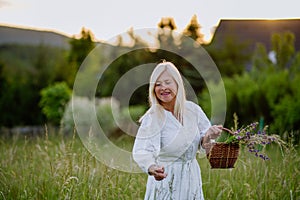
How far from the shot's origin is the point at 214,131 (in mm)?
2785

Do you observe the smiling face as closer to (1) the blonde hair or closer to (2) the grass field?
(1) the blonde hair

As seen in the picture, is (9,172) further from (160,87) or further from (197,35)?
(197,35)

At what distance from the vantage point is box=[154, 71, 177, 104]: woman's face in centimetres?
280

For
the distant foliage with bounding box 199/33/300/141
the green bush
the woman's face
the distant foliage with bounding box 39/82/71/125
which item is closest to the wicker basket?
the woman's face

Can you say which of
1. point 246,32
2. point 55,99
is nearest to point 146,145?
point 55,99

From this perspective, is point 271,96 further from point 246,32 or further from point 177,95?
point 246,32

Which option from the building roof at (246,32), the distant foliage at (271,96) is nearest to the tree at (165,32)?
the distant foliage at (271,96)

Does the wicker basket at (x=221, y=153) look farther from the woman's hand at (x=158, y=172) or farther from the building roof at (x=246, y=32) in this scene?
the building roof at (x=246, y=32)

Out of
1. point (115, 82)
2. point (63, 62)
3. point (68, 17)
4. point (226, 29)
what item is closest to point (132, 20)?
point (68, 17)

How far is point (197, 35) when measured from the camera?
38.0ft

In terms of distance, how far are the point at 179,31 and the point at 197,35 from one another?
1.55 ft

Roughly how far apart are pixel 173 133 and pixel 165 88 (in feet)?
0.92

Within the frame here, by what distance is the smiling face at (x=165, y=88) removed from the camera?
2.80 meters

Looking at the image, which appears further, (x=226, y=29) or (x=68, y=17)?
(x=226, y=29)
